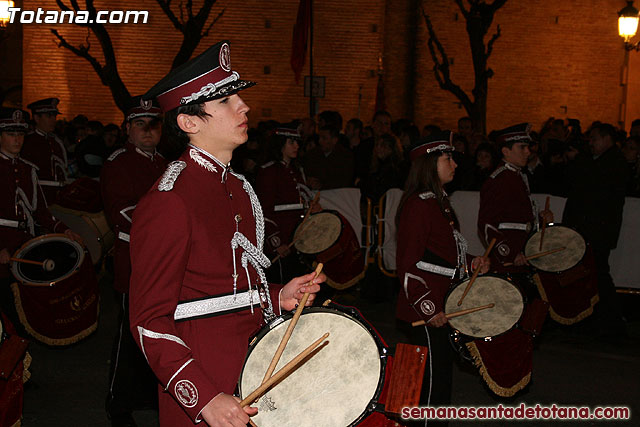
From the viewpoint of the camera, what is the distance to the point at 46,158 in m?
10.6

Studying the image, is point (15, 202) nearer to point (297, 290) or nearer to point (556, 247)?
point (297, 290)

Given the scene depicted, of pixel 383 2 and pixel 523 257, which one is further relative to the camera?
pixel 383 2

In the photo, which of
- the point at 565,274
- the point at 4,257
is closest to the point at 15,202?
the point at 4,257

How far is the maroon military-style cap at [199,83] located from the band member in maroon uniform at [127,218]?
8.59 ft

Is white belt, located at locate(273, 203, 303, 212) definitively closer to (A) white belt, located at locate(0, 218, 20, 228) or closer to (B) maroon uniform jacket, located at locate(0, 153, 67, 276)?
(B) maroon uniform jacket, located at locate(0, 153, 67, 276)

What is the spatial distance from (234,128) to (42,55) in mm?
22838

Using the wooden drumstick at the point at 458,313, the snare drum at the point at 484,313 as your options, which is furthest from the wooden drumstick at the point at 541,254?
the wooden drumstick at the point at 458,313

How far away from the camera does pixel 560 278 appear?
7863mm

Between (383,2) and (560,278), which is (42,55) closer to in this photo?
(383,2)

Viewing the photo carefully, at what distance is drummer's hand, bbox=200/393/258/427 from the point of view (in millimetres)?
2420

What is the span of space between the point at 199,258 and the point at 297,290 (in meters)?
0.42

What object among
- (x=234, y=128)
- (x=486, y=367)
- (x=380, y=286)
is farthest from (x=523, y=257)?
(x=234, y=128)

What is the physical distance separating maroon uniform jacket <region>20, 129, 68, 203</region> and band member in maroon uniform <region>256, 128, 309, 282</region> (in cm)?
335

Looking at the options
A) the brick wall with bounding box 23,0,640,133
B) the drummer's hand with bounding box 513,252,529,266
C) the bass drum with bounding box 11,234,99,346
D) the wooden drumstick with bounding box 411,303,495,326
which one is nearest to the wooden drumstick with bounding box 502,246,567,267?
the drummer's hand with bounding box 513,252,529,266
